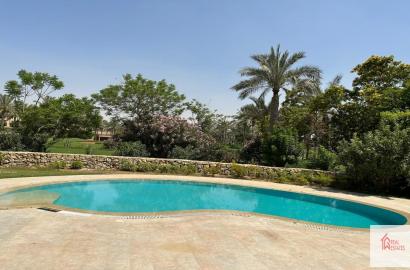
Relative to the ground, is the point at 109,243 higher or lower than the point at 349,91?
lower

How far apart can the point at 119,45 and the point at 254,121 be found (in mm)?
17259

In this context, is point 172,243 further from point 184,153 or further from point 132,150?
point 132,150

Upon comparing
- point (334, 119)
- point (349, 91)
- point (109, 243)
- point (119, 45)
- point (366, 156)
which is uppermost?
→ point (119, 45)

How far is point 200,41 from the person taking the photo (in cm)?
2048

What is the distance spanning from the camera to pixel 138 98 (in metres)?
24.8

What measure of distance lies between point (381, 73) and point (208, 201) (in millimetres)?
16248

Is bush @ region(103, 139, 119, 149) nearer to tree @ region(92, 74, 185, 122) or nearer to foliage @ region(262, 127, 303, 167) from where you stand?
tree @ region(92, 74, 185, 122)

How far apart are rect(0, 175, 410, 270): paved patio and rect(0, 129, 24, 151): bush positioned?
13.5m

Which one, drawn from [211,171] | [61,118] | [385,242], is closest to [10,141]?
[61,118]

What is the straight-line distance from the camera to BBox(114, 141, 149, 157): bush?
20.7 m

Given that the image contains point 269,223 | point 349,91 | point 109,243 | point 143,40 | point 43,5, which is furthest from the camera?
point 349,91

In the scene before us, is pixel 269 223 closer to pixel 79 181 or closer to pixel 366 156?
pixel 366 156

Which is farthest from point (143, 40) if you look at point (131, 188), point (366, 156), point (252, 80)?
point (366, 156)

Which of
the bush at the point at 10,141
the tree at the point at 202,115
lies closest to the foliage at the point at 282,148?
the tree at the point at 202,115
